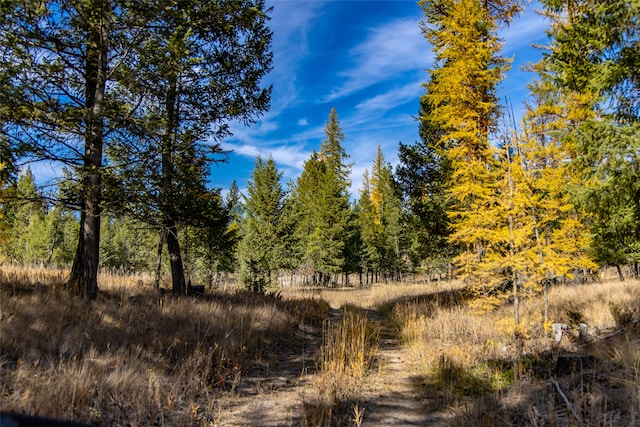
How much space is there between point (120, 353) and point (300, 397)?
258 centimetres

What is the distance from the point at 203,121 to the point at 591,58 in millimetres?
9585

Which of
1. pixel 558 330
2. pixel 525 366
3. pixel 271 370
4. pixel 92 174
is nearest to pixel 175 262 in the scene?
pixel 92 174

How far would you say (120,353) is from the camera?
4676 millimetres

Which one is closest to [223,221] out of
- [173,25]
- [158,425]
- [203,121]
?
[203,121]

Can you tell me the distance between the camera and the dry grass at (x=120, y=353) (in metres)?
3.50

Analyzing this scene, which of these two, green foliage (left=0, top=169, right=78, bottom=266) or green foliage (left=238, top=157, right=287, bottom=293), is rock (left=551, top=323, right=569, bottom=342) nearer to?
green foliage (left=238, top=157, right=287, bottom=293)

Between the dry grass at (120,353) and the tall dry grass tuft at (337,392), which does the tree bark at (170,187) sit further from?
the tall dry grass tuft at (337,392)

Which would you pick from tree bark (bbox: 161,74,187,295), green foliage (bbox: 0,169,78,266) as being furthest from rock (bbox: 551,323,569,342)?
green foliage (bbox: 0,169,78,266)

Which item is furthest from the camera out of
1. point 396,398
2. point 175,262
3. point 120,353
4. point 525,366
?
point 175,262

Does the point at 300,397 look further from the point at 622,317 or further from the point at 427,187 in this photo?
the point at 427,187

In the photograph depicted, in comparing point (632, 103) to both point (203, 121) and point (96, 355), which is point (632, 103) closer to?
point (203, 121)

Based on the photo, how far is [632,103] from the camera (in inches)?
289

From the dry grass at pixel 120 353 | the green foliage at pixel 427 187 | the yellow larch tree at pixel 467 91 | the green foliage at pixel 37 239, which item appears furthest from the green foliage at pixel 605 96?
the green foliage at pixel 37 239

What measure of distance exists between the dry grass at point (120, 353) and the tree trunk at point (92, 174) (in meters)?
0.52
